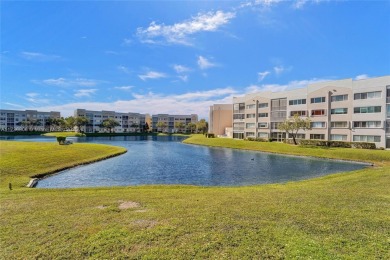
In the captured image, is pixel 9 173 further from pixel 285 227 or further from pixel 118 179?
pixel 285 227

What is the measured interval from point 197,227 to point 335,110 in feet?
239

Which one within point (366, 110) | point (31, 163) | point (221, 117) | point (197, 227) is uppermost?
point (221, 117)

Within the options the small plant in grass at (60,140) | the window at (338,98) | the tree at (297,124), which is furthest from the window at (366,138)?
the small plant in grass at (60,140)

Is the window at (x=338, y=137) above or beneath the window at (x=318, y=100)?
beneath

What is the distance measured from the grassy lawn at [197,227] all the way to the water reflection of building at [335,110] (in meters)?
53.9

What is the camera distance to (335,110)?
2800 inches

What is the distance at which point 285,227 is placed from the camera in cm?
1153

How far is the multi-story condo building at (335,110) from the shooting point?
60.6 metres

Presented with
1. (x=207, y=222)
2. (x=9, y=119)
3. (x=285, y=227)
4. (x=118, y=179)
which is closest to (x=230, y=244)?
(x=207, y=222)

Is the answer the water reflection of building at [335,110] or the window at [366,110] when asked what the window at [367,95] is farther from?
the window at [366,110]

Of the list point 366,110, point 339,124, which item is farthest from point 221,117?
point 366,110

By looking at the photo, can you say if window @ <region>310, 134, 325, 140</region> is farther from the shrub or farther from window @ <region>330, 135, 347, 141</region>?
the shrub

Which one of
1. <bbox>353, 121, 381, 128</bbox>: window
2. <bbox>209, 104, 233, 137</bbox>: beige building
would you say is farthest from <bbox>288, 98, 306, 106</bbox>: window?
<bbox>209, 104, 233, 137</bbox>: beige building

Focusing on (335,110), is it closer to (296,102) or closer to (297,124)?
(297,124)
